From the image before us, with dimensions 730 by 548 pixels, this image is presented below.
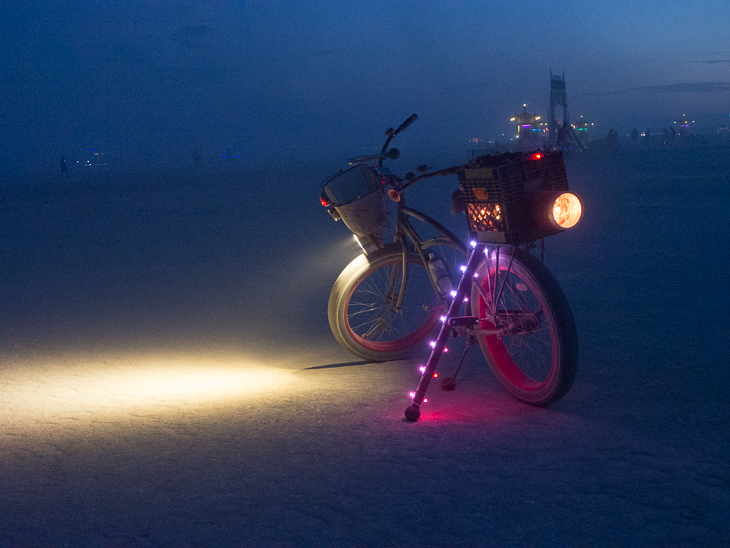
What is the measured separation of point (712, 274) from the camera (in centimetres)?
734

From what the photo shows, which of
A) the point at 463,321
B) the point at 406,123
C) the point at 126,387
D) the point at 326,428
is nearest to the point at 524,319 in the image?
the point at 463,321

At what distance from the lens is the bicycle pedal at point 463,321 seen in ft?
13.6

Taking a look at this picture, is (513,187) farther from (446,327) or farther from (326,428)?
(326,428)

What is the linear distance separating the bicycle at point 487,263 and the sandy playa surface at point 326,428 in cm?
23

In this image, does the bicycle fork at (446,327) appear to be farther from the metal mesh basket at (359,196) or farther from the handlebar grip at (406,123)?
the handlebar grip at (406,123)

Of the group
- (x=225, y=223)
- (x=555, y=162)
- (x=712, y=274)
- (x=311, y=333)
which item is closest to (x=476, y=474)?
(x=555, y=162)

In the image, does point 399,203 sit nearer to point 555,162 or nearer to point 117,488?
point 555,162

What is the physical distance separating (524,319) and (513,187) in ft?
2.45

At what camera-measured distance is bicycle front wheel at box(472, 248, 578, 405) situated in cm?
363

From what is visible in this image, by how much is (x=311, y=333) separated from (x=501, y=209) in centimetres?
277

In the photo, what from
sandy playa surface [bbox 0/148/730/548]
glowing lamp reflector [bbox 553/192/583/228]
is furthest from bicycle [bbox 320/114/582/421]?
sandy playa surface [bbox 0/148/730/548]

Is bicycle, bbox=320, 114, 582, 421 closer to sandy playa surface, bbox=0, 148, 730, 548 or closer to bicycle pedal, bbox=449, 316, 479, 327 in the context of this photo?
bicycle pedal, bbox=449, 316, 479, 327

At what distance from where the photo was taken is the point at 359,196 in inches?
193

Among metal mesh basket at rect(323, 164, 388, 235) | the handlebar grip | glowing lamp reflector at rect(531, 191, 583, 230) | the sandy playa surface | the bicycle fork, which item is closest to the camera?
the sandy playa surface
